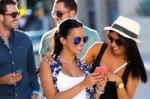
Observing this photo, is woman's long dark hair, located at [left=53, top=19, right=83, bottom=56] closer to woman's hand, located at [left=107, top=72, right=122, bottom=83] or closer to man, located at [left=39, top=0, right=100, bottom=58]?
woman's hand, located at [left=107, top=72, right=122, bottom=83]

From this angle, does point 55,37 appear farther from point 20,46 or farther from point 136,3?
point 136,3

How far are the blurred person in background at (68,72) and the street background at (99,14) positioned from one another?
6915mm

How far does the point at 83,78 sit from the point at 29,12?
26123 mm

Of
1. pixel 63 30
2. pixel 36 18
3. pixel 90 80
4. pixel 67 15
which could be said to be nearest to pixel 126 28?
pixel 63 30

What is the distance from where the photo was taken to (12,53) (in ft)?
17.1

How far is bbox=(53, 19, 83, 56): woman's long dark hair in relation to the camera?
180 inches

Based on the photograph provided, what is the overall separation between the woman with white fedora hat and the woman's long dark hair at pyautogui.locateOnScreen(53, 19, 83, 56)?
1.15 ft

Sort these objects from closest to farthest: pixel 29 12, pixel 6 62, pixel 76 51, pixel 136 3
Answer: pixel 76 51 < pixel 6 62 < pixel 136 3 < pixel 29 12

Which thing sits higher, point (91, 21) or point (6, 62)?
point (6, 62)

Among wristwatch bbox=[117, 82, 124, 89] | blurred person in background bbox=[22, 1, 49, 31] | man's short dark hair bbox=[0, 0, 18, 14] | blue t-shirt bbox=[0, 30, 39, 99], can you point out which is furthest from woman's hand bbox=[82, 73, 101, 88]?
blurred person in background bbox=[22, 1, 49, 31]

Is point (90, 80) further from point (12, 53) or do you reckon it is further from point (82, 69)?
point (12, 53)

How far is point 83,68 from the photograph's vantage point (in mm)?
4742

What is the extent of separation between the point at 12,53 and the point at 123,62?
0.99m

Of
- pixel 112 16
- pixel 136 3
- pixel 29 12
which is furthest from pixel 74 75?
pixel 29 12
